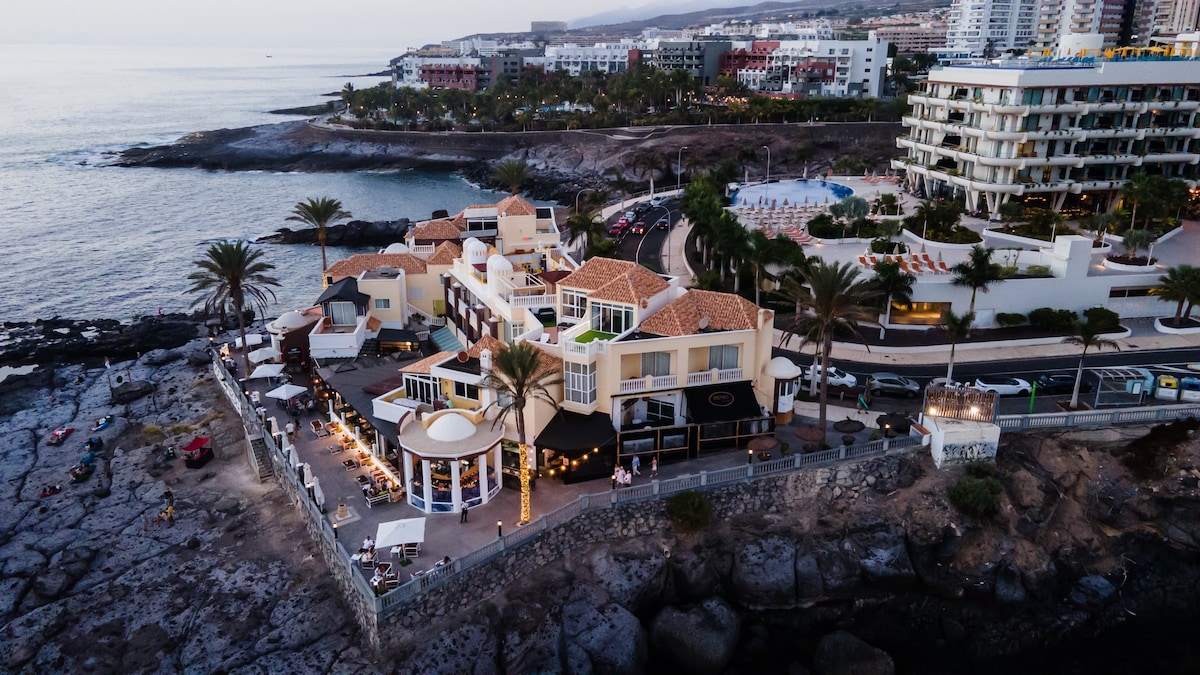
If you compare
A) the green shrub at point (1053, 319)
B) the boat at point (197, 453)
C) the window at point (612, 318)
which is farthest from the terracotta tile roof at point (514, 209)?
the green shrub at point (1053, 319)

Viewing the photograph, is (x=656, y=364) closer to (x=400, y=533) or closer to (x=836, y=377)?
(x=836, y=377)

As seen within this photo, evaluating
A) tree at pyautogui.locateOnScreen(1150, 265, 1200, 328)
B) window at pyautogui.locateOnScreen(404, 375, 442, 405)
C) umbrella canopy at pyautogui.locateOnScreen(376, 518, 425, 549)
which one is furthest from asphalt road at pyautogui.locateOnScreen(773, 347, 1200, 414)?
umbrella canopy at pyautogui.locateOnScreen(376, 518, 425, 549)

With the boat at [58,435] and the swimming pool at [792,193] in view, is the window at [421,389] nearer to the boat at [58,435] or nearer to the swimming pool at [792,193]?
the boat at [58,435]

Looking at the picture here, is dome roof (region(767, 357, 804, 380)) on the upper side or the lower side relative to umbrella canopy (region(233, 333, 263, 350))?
upper

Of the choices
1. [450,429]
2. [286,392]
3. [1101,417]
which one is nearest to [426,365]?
[450,429]

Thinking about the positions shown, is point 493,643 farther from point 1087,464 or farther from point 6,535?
point 1087,464

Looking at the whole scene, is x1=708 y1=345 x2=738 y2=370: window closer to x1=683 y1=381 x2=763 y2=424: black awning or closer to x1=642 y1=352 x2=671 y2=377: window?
x1=683 y1=381 x2=763 y2=424: black awning

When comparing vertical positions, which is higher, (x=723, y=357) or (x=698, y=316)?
(x=698, y=316)
